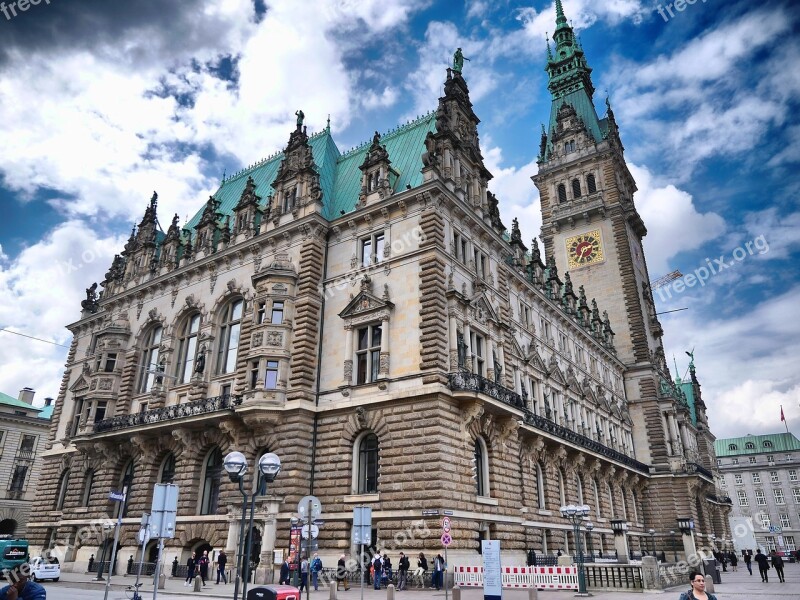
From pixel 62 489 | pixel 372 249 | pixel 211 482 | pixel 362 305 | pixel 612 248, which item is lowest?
pixel 211 482

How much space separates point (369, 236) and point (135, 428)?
1911 cm

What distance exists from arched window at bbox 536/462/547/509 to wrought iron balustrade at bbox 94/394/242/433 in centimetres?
1957

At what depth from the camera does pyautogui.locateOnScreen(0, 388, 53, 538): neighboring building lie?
63.8 metres

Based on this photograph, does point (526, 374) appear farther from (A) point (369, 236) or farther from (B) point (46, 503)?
(B) point (46, 503)

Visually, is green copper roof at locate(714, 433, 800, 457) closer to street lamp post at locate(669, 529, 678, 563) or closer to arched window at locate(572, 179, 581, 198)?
street lamp post at locate(669, 529, 678, 563)

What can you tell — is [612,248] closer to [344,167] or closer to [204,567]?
[344,167]

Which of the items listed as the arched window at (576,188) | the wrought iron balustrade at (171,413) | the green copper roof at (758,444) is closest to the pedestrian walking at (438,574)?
the wrought iron balustrade at (171,413)

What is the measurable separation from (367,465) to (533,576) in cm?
968

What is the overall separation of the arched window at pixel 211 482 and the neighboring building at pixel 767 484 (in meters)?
111

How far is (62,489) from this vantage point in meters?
44.0

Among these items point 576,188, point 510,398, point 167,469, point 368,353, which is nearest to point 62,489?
point 167,469

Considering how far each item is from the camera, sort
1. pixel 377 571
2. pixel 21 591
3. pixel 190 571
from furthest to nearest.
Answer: pixel 190 571 → pixel 377 571 → pixel 21 591

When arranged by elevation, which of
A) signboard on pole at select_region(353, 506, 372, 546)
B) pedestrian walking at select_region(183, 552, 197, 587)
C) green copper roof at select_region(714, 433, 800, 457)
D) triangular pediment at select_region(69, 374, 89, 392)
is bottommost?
pedestrian walking at select_region(183, 552, 197, 587)

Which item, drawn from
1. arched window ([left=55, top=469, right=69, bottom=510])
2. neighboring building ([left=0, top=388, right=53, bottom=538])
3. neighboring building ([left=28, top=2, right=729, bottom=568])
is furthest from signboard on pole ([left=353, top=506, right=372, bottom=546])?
neighboring building ([left=0, top=388, right=53, bottom=538])
